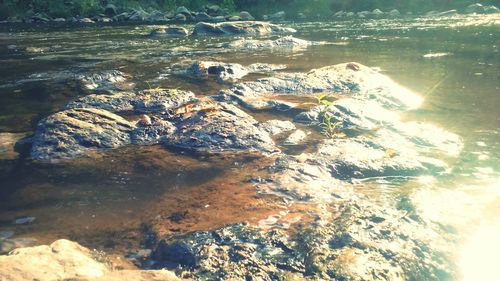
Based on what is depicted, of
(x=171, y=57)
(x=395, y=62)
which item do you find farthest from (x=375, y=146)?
(x=171, y=57)

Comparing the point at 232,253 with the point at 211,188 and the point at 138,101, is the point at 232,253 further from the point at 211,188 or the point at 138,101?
the point at 138,101

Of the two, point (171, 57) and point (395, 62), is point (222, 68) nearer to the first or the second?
point (171, 57)

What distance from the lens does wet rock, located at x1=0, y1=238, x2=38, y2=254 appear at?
12.3 ft

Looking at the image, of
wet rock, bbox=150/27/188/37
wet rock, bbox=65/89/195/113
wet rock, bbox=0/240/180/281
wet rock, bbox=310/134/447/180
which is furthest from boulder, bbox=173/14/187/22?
wet rock, bbox=0/240/180/281

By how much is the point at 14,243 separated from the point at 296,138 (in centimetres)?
394

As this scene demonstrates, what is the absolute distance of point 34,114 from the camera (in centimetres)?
817

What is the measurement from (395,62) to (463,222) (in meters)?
10.3

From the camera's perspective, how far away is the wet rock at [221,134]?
20.1 ft

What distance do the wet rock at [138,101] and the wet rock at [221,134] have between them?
1.59m

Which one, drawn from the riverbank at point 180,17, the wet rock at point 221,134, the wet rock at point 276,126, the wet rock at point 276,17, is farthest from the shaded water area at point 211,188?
the wet rock at point 276,17

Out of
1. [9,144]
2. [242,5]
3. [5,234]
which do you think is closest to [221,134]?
[5,234]

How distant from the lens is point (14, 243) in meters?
3.84

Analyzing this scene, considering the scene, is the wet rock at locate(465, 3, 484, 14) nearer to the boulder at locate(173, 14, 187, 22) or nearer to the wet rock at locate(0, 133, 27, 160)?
the boulder at locate(173, 14, 187, 22)

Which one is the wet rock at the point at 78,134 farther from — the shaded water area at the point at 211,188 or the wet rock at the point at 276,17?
the wet rock at the point at 276,17
